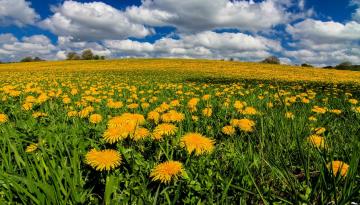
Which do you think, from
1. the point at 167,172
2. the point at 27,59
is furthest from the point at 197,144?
the point at 27,59

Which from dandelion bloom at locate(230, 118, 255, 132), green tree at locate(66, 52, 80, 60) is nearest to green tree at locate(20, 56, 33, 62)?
green tree at locate(66, 52, 80, 60)

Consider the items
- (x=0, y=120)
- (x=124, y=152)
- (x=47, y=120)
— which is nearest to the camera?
(x=124, y=152)

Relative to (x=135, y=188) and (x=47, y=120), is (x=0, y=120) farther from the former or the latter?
(x=135, y=188)

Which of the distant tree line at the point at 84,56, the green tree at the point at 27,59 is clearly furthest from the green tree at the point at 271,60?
the green tree at the point at 27,59

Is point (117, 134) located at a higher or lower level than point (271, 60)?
lower

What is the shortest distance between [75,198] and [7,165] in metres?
0.58

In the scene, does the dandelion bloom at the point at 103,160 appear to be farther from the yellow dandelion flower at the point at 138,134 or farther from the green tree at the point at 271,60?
the green tree at the point at 271,60

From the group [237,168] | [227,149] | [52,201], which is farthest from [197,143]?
[52,201]

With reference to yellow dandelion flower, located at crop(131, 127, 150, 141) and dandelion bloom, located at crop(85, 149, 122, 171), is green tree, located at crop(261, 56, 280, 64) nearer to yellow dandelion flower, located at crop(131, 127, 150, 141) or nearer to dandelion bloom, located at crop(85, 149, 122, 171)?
yellow dandelion flower, located at crop(131, 127, 150, 141)

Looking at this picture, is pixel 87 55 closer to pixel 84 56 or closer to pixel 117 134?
pixel 84 56

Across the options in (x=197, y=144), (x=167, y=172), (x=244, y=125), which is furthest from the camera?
(x=244, y=125)

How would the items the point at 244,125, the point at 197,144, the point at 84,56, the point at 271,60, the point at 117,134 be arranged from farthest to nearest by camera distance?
the point at 84,56 < the point at 271,60 < the point at 244,125 < the point at 117,134 < the point at 197,144

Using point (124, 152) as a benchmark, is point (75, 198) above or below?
below

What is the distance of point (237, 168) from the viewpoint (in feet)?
6.44
